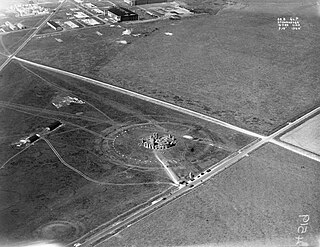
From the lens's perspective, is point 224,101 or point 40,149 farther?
point 224,101

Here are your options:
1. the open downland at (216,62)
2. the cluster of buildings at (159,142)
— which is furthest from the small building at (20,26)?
the cluster of buildings at (159,142)

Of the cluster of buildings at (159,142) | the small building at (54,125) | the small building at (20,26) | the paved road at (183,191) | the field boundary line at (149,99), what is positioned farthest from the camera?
the small building at (20,26)

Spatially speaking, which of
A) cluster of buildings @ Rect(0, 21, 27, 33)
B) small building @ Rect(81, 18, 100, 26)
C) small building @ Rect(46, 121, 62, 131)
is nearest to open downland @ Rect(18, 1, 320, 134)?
small building @ Rect(81, 18, 100, 26)

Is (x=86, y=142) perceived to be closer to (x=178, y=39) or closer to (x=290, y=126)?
(x=290, y=126)

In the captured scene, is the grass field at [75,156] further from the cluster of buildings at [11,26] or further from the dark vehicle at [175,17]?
the dark vehicle at [175,17]

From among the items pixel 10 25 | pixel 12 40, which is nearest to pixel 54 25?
pixel 10 25

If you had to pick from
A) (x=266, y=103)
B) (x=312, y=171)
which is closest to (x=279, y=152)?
(x=312, y=171)

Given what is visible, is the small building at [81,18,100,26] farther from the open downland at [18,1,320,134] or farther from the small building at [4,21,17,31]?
the small building at [4,21,17,31]
